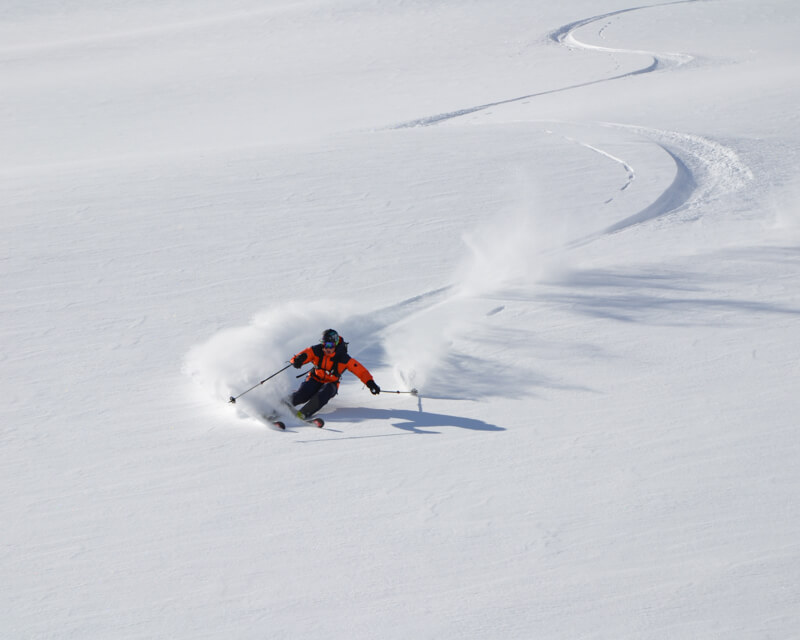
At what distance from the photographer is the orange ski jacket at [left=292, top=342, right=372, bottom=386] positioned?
6621 mm

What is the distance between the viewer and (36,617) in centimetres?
458

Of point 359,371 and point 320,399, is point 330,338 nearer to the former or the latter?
point 359,371

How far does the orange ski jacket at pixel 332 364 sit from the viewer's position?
21.7 ft

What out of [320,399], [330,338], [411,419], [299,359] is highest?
[330,338]

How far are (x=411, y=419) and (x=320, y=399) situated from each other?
0.73 metres

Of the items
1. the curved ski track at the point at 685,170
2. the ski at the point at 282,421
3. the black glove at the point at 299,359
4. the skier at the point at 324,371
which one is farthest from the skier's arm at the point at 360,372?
the curved ski track at the point at 685,170

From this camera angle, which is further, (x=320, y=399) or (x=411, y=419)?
(x=320, y=399)

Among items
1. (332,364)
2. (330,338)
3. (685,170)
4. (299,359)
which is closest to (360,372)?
(332,364)

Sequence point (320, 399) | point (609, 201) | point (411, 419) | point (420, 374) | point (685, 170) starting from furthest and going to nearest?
point (685, 170)
point (609, 201)
point (420, 374)
point (320, 399)
point (411, 419)

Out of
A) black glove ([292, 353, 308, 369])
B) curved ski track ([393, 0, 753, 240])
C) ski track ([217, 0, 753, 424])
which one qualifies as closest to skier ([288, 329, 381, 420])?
black glove ([292, 353, 308, 369])

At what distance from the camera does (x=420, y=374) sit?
23.5 feet

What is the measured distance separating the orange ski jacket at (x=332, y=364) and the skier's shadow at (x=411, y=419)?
0.26 m

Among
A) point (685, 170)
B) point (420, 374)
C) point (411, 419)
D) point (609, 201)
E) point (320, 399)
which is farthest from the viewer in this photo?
point (685, 170)

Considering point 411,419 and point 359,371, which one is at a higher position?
point 359,371
